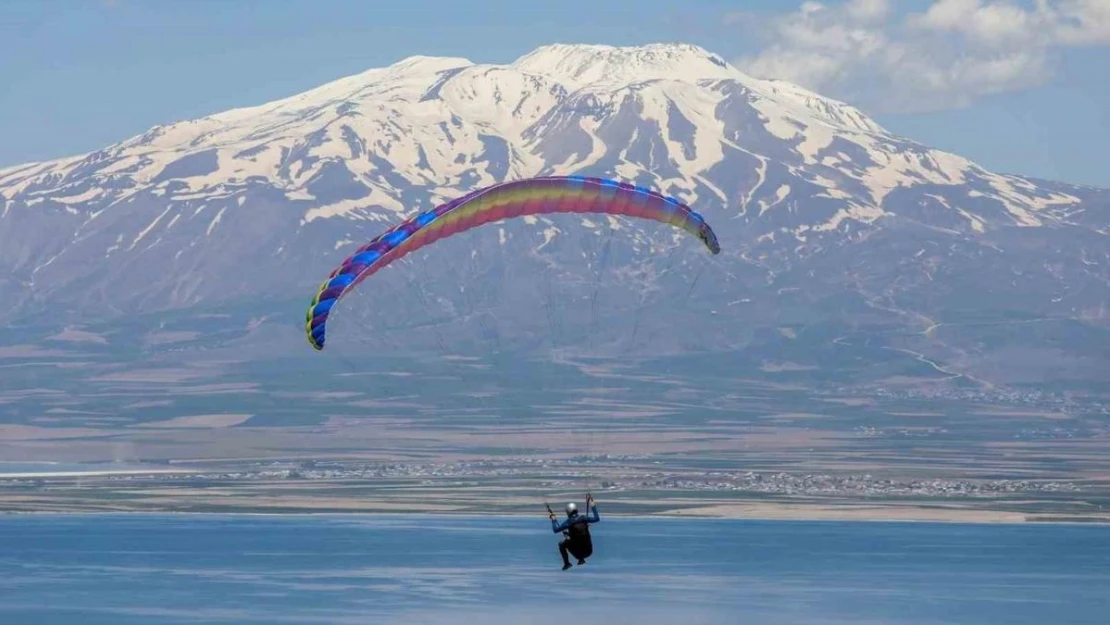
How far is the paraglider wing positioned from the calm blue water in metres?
10.5

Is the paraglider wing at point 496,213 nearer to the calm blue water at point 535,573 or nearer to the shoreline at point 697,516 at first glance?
the calm blue water at point 535,573

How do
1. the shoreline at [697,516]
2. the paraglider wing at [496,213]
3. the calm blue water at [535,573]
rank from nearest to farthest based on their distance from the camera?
1. the paraglider wing at [496,213]
2. the calm blue water at [535,573]
3. the shoreline at [697,516]

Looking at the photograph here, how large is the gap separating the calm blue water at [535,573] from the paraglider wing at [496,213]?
34.4 ft

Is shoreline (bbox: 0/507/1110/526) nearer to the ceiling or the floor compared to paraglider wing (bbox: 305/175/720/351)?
nearer to the ceiling

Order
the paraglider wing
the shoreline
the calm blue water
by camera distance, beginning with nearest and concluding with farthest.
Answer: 1. the paraglider wing
2. the calm blue water
3. the shoreline

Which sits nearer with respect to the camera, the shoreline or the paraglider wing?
the paraglider wing

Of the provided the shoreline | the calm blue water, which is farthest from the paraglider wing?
the shoreline

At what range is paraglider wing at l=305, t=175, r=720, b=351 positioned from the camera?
59.4 m

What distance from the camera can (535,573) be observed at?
82.2 metres

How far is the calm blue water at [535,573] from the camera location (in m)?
67.6

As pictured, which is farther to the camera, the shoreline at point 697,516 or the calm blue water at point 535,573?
the shoreline at point 697,516

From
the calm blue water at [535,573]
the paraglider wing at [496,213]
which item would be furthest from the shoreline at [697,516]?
the paraglider wing at [496,213]

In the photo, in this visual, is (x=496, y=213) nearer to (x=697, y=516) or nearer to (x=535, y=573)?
(x=535, y=573)

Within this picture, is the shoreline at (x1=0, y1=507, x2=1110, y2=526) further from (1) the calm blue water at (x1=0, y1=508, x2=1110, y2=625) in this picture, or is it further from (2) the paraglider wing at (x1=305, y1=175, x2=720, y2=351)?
(2) the paraglider wing at (x1=305, y1=175, x2=720, y2=351)
